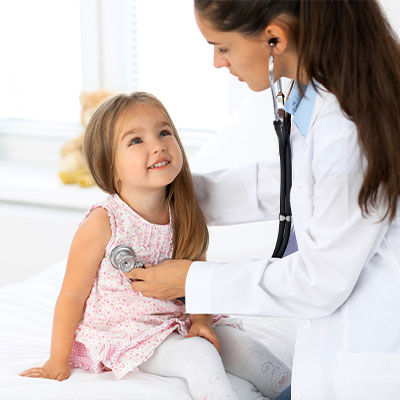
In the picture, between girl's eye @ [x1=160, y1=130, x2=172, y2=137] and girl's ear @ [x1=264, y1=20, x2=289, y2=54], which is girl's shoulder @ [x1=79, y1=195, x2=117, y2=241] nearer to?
girl's eye @ [x1=160, y1=130, x2=172, y2=137]

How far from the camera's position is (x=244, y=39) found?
3.78 ft

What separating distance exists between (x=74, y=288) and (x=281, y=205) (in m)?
0.45

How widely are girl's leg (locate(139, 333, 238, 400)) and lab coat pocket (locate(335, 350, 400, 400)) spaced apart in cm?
23

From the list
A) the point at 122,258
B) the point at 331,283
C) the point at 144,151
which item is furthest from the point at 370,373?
the point at 144,151

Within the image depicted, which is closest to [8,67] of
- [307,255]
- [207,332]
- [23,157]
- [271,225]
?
[23,157]

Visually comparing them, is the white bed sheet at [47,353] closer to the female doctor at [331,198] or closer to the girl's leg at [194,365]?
the girl's leg at [194,365]

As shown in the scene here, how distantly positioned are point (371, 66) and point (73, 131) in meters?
2.52

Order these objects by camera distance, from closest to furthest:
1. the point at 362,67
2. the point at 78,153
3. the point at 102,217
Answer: the point at 362,67 < the point at 102,217 < the point at 78,153

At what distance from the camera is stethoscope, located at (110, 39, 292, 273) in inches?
50.9

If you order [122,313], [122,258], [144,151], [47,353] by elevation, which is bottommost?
[47,353]

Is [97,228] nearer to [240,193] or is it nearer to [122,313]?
[122,313]

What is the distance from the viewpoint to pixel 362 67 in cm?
107

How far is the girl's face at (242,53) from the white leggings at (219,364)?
0.52m

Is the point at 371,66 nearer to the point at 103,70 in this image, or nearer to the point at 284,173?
the point at 284,173
